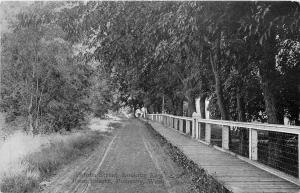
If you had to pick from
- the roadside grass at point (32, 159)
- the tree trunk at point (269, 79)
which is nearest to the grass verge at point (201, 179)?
the tree trunk at point (269, 79)

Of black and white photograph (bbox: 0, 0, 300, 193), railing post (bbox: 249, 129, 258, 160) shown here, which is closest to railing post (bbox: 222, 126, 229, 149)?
black and white photograph (bbox: 0, 0, 300, 193)

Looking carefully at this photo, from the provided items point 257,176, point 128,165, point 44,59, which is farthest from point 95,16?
point 44,59

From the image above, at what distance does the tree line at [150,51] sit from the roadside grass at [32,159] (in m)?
3.13

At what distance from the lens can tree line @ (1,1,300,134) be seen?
31.5 feet

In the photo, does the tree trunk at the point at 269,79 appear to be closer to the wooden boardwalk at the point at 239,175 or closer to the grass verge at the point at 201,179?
the wooden boardwalk at the point at 239,175

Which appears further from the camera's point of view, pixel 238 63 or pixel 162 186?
pixel 238 63

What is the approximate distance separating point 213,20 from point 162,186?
3.84m

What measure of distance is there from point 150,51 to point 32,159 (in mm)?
5863

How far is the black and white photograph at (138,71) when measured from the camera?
9.28m

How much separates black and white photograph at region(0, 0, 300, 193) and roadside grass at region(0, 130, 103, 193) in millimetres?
39

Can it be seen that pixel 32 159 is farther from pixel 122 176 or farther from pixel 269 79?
pixel 269 79

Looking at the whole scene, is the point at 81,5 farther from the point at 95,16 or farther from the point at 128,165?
the point at 128,165

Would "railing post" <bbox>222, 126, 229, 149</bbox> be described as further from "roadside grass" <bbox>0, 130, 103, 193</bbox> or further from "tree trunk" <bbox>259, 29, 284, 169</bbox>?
"roadside grass" <bbox>0, 130, 103, 193</bbox>

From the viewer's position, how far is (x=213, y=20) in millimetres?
9406
